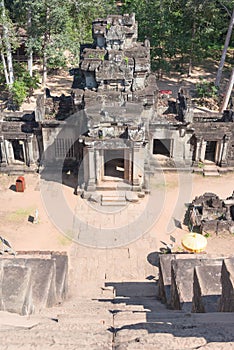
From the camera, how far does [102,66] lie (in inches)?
1006

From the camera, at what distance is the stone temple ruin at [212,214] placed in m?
22.5

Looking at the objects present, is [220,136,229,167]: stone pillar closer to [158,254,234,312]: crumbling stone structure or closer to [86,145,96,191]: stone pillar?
[86,145,96,191]: stone pillar

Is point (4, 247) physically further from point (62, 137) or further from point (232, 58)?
point (232, 58)

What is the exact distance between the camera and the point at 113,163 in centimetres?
2828

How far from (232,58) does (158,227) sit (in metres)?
33.1

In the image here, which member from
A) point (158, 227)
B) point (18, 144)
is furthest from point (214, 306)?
point (18, 144)

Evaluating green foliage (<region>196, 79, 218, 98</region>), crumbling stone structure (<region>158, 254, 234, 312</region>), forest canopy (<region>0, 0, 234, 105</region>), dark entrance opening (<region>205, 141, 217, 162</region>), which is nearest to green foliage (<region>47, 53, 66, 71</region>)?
forest canopy (<region>0, 0, 234, 105</region>)

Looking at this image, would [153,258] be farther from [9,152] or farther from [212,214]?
[9,152]

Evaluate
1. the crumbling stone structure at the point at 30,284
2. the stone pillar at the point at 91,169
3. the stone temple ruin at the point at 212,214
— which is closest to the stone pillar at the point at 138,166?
the stone pillar at the point at 91,169

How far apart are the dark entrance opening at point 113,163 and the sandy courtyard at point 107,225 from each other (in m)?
2.53

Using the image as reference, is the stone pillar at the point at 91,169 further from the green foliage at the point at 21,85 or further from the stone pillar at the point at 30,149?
the green foliage at the point at 21,85

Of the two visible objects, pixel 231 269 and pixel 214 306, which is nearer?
pixel 231 269

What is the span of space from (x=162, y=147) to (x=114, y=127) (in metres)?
7.15

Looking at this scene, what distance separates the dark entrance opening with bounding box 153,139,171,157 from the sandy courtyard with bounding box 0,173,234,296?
7.34 ft
